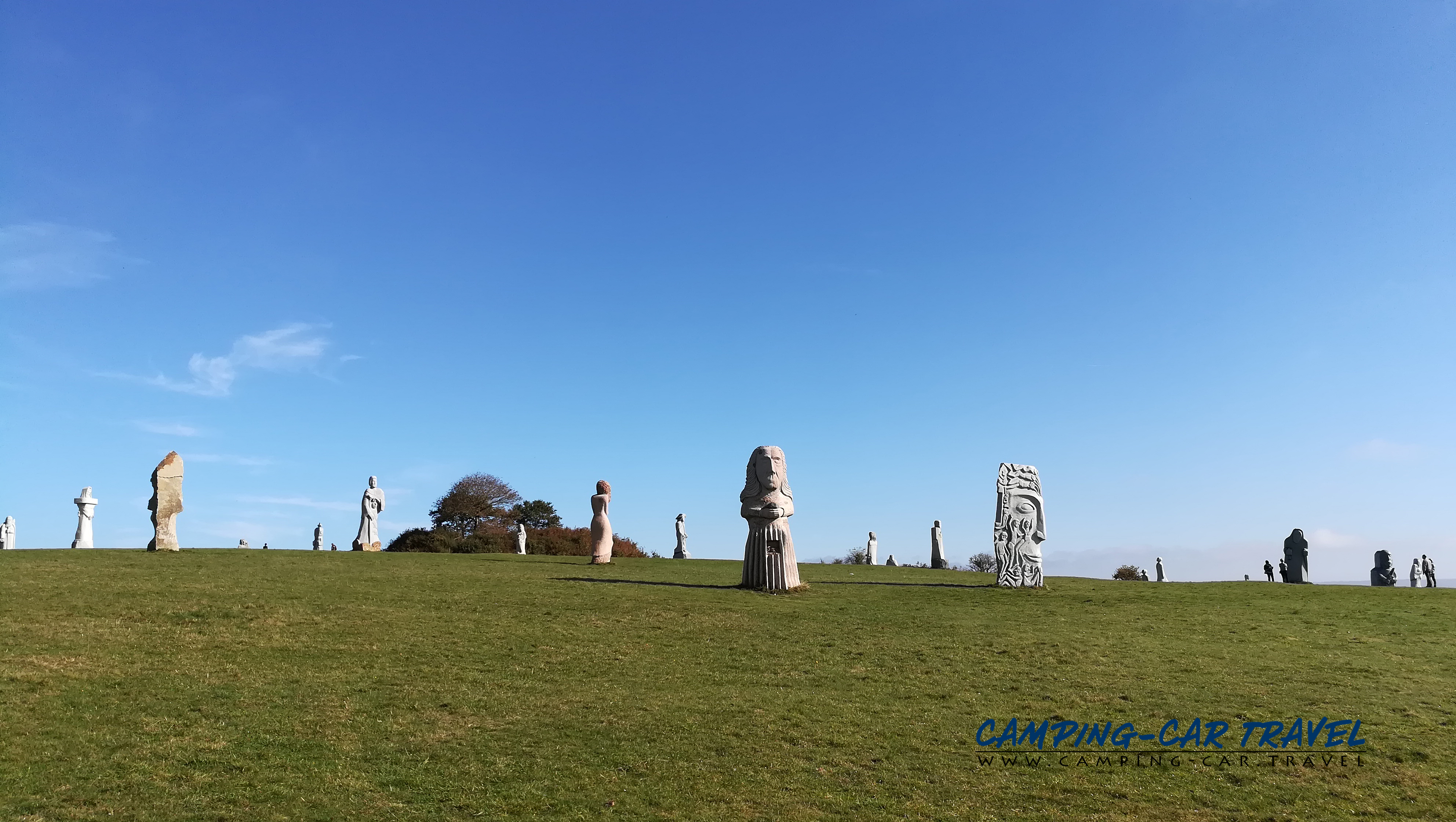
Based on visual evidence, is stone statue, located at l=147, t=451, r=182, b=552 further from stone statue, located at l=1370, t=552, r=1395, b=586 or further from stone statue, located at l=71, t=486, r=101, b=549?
stone statue, located at l=1370, t=552, r=1395, b=586

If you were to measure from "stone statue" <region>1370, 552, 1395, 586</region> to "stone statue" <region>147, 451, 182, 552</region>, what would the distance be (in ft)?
132

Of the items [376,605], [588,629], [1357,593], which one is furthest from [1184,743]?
[1357,593]

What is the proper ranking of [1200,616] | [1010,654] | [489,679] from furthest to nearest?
[1200,616]
[1010,654]
[489,679]

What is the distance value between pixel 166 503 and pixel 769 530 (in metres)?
18.0

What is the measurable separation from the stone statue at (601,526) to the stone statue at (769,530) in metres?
6.68

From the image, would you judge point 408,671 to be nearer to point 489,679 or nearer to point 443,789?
point 489,679

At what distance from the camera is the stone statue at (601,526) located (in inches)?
1097

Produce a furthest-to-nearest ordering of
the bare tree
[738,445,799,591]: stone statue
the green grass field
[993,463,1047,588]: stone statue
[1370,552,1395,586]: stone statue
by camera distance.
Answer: the bare tree
[1370,552,1395,586]: stone statue
[993,463,1047,588]: stone statue
[738,445,799,591]: stone statue
the green grass field

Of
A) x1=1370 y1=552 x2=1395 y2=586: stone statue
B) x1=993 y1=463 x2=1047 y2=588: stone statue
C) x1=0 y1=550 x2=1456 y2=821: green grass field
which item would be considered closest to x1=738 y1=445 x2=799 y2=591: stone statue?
x1=0 y1=550 x2=1456 y2=821: green grass field

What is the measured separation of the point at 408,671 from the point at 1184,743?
1015cm

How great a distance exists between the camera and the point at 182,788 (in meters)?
8.27

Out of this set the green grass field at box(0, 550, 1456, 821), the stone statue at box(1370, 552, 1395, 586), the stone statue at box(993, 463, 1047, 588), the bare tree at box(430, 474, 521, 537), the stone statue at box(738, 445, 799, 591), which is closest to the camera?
the green grass field at box(0, 550, 1456, 821)

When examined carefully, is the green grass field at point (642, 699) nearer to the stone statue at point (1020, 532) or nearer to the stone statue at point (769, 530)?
the stone statue at point (769, 530)

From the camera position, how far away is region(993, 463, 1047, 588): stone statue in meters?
25.2
